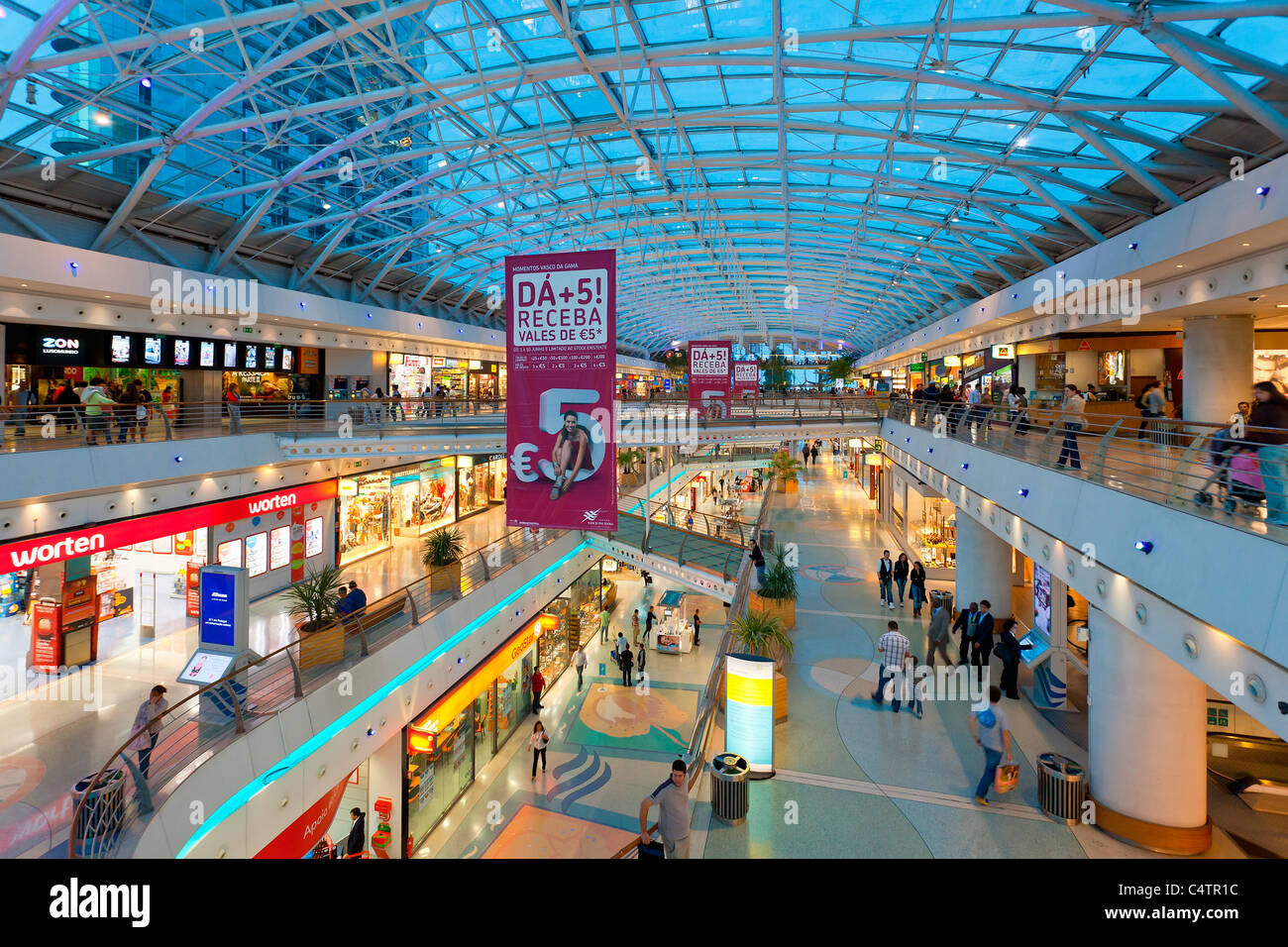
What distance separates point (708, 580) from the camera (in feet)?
59.1

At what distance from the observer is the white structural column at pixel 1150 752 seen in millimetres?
8188

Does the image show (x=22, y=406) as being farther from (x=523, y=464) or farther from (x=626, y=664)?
(x=626, y=664)

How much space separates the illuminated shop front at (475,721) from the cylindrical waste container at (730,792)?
22.3 feet

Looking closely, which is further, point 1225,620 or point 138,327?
point 138,327

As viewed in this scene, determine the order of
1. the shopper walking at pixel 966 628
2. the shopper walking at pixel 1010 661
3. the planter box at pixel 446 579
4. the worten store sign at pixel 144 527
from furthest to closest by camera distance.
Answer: the shopper walking at pixel 966 628 < the planter box at pixel 446 579 < the worten store sign at pixel 144 527 < the shopper walking at pixel 1010 661

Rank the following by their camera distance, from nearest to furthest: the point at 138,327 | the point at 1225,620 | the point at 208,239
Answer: the point at 1225,620 < the point at 138,327 < the point at 208,239

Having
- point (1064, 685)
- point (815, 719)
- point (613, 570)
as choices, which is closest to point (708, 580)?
point (815, 719)

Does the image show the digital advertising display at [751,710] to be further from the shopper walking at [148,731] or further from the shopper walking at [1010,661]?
the shopper walking at [148,731]

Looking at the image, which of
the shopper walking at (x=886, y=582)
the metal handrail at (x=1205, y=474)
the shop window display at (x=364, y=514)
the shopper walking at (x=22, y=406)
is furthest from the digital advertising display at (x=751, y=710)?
the shop window display at (x=364, y=514)

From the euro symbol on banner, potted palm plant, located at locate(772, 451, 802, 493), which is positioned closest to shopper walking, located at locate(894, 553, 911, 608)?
the euro symbol on banner

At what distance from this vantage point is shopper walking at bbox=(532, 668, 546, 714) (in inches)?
711

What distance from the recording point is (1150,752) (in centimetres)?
834
